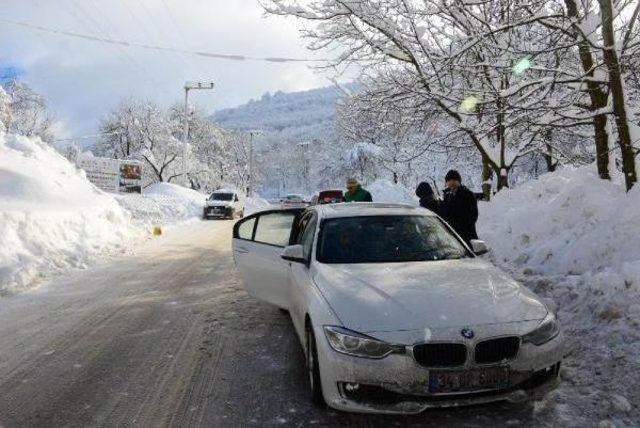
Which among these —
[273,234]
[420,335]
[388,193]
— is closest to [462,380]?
[420,335]

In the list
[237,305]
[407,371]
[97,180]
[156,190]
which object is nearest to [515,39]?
[237,305]

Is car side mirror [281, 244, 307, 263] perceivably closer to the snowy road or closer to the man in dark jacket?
the snowy road

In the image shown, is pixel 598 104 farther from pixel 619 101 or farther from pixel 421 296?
pixel 421 296

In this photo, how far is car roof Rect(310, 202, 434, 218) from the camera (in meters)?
5.19

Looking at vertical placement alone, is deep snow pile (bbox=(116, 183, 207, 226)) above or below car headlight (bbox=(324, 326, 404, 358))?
above

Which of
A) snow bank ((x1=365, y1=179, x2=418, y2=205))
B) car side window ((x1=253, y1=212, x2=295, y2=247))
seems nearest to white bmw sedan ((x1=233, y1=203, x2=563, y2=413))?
car side window ((x1=253, y1=212, x2=295, y2=247))

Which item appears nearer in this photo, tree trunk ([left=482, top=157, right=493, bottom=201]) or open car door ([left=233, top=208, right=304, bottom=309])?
open car door ([left=233, top=208, right=304, bottom=309])

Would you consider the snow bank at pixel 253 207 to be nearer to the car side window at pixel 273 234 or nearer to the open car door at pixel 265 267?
the car side window at pixel 273 234

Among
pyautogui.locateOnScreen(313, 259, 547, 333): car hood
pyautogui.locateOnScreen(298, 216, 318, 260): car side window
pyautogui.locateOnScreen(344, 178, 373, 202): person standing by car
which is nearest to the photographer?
pyautogui.locateOnScreen(313, 259, 547, 333): car hood

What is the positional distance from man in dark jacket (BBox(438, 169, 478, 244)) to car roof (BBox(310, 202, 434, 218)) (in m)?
1.90

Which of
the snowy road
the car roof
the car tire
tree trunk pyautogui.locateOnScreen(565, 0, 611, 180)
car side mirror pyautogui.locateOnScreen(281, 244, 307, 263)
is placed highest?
tree trunk pyautogui.locateOnScreen(565, 0, 611, 180)

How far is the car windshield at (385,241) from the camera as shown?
4633 millimetres

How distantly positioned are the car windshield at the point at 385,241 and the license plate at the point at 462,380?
1.44 meters

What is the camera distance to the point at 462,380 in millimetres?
3242
